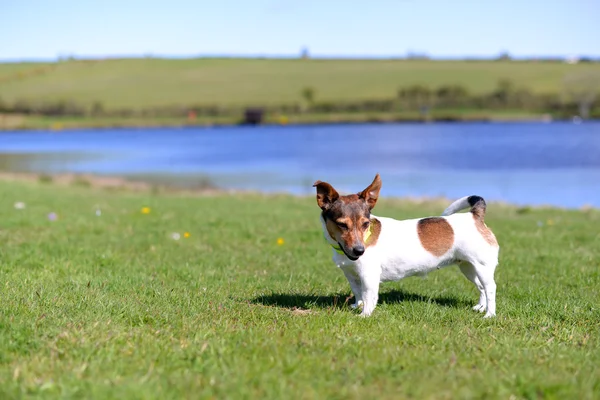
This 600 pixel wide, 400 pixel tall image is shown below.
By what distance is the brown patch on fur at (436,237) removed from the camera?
25.7 ft

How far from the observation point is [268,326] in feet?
22.2

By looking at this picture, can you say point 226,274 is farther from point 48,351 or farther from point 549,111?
point 549,111

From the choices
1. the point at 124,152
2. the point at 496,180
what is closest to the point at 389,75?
the point at 124,152

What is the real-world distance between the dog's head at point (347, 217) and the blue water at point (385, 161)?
81.0 feet

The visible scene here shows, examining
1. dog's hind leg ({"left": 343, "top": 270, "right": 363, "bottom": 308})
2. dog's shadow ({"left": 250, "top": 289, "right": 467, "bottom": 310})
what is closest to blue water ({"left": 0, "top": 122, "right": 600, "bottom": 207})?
dog's shadow ({"left": 250, "top": 289, "right": 467, "bottom": 310})

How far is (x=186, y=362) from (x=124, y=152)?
224 feet

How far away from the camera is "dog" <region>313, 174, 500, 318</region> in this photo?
7.46m

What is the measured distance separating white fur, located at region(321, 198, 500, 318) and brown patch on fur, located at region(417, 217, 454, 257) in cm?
5

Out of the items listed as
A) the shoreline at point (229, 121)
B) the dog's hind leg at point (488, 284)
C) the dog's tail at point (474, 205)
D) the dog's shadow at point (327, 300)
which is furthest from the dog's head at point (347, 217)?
the shoreline at point (229, 121)

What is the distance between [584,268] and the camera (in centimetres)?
1109

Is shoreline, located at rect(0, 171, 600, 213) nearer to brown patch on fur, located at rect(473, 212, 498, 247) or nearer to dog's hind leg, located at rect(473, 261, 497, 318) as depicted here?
brown patch on fur, located at rect(473, 212, 498, 247)

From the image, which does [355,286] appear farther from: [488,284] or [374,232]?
[488,284]

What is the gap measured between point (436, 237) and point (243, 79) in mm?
147435

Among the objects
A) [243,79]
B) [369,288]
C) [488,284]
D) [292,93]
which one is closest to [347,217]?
[369,288]
